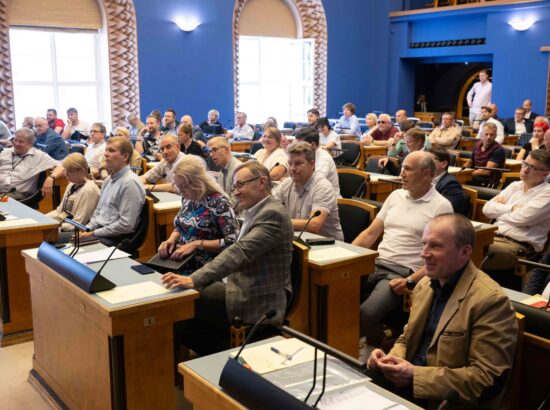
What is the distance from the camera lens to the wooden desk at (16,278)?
3.95 metres

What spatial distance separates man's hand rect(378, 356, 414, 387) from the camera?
6.74 feet

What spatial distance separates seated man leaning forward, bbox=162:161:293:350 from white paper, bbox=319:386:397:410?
0.97m

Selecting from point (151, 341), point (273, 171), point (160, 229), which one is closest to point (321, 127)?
point (273, 171)

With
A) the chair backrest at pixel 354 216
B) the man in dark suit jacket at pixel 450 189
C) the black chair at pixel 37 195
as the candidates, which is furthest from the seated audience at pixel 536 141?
A: the black chair at pixel 37 195

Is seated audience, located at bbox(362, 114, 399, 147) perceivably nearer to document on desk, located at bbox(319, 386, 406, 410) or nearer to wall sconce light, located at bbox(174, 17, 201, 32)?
wall sconce light, located at bbox(174, 17, 201, 32)

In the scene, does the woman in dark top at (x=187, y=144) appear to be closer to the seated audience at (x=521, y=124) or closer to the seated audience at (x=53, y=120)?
the seated audience at (x=53, y=120)

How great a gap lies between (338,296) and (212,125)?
843cm

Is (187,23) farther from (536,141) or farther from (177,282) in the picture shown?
(177,282)

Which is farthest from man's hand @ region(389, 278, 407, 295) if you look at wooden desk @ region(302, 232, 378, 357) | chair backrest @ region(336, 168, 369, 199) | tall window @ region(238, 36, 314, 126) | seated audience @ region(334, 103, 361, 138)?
tall window @ region(238, 36, 314, 126)

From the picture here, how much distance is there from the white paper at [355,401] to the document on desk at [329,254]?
4.41 ft

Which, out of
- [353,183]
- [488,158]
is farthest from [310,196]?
[488,158]

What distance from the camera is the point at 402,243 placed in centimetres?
354

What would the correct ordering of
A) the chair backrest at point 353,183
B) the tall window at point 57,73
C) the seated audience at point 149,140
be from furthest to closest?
the tall window at point 57,73
the seated audience at point 149,140
the chair backrest at point 353,183

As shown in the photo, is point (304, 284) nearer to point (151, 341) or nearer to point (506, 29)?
point (151, 341)
